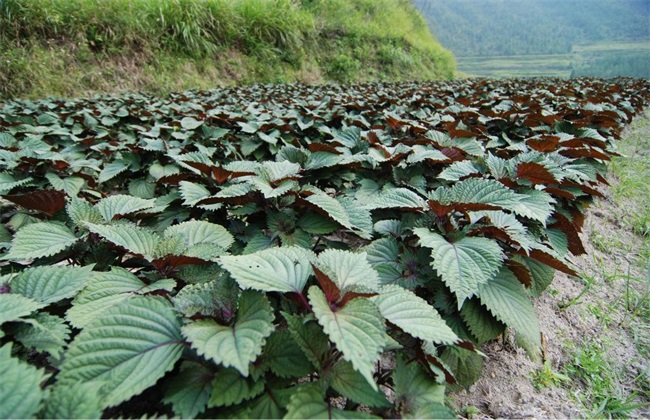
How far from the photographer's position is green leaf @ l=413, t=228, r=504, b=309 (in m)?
0.99

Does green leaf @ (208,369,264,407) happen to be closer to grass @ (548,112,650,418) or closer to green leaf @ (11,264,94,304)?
green leaf @ (11,264,94,304)

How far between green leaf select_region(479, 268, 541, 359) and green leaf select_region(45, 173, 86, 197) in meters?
1.96

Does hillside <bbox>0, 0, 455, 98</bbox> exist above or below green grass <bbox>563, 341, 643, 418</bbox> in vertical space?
above

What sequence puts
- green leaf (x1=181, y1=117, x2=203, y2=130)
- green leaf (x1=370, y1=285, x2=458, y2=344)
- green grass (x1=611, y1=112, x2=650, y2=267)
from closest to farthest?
green leaf (x1=370, y1=285, x2=458, y2=344) → green grass (x1=611, y1=112, x2=650, y2=267) → green leaf (x1=181, y1=117, x2=203, y2=130)

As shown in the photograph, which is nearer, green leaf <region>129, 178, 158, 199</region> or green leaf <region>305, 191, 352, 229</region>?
green leaf <region>305, 191, 352, 229</region>

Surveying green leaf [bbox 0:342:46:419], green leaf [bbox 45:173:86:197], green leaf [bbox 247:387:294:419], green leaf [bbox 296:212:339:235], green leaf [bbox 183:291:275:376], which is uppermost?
green leaf [bbox 0:342:46:419]

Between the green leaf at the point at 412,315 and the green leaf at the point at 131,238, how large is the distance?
633 mm

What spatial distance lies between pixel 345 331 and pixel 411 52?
1663 centimetres

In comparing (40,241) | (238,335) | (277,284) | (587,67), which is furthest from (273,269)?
(587,67)

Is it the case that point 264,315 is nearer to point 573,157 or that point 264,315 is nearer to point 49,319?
point 49,319

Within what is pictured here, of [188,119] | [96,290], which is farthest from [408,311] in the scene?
[188,119]

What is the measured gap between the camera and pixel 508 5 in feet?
117

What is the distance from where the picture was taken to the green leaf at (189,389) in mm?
674

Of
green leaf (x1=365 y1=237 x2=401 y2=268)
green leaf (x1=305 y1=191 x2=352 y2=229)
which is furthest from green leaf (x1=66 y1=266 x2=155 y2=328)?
green leaf (x1=365 y1=237 x2=401 y2=268)
